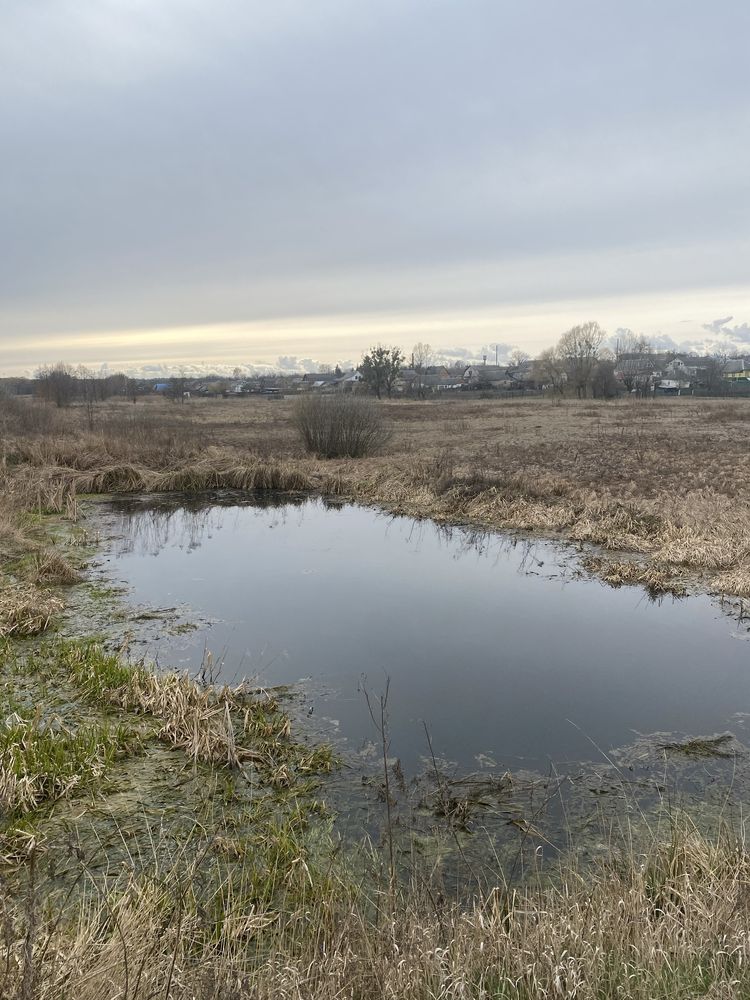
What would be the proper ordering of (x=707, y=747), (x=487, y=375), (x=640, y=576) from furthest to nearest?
(x=487, y=375) → (x=640, y=576) → (x=707, y=747)

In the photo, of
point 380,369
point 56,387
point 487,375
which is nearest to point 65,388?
point 56,387

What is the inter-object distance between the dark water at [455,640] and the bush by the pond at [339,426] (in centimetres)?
984

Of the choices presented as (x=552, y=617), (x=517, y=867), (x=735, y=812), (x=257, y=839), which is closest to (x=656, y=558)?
(x=552, y=617)

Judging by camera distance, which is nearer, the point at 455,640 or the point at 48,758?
the point at 48,758

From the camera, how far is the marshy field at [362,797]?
2.88 m

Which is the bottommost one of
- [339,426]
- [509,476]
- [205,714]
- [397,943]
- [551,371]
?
[205,714]

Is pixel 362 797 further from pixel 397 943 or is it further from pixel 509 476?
pixel 509 476

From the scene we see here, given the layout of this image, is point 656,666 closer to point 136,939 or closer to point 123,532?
point 136,939

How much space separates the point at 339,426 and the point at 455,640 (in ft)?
52.7

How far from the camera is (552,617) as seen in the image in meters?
9.45

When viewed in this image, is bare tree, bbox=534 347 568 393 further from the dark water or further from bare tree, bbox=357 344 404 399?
the dark water

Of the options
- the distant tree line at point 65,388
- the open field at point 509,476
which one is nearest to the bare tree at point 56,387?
the distant tree line at point 65,388

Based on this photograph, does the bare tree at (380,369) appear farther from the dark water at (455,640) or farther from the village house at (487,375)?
the dark water at (455,640)

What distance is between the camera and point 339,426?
23922 millimetres
